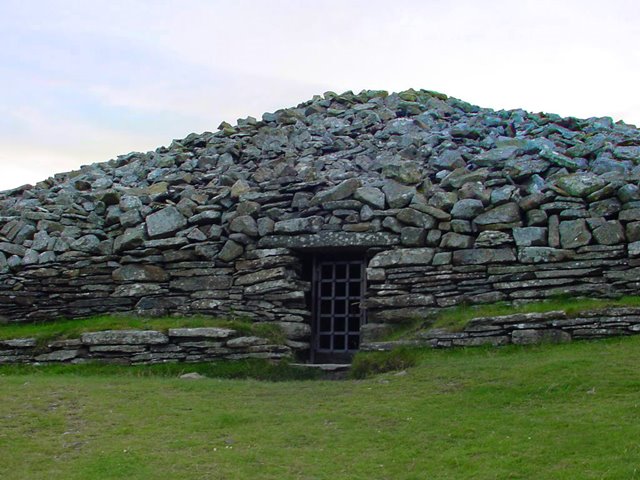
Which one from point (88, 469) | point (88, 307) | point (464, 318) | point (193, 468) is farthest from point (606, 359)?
point (88, 307)

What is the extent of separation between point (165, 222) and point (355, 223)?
4.07m

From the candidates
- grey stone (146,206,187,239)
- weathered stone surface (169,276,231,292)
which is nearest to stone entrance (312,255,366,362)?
weathered stone surface (169,276,231,292)

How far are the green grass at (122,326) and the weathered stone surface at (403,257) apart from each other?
231 cm

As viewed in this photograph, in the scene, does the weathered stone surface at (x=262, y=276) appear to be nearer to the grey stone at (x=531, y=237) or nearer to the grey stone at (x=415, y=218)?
the grey stone at (x=415, y=218)

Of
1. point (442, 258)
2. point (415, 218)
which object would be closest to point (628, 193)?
→ point (442, 258)

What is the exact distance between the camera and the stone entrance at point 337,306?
1543 cm

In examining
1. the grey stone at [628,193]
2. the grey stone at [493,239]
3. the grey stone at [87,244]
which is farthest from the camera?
the grey stone at [87,244]

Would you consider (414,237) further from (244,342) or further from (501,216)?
(244,342)

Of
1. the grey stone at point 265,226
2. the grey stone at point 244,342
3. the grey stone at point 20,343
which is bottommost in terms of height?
the grey stone at point 20,343

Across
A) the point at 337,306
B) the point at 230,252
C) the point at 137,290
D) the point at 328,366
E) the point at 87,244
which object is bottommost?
the point at 328,366

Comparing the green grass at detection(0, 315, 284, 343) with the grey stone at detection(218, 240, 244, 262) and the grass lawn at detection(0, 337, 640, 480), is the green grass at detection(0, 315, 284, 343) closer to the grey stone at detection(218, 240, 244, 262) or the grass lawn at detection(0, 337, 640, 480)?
the grey stone at detection(218, 240, 244, 262)

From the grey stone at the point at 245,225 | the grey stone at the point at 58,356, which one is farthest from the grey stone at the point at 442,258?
the grey stone at the point at 58,356

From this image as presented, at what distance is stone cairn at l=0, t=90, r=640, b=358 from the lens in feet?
45.6

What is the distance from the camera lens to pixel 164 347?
14273 millimetres
